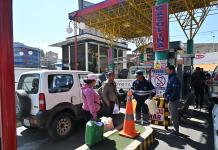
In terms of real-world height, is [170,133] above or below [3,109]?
below

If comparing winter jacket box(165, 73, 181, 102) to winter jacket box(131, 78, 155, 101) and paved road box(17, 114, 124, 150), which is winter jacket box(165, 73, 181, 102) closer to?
winter jacket box(131, 78, 155, 101)

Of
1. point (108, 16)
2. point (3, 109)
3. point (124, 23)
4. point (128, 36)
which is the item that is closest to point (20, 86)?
point (3, 109)

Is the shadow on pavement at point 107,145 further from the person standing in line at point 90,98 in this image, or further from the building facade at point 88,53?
the building facade at point 88,53

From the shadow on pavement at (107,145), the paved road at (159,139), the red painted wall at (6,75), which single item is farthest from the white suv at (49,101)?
the red painted wall at (6,75)

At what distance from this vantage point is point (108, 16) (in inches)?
922

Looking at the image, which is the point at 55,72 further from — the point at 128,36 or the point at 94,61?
the point at 128,36

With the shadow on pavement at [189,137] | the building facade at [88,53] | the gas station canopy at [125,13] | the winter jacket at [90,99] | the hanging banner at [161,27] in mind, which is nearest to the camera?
the winter jacket at [90,99]

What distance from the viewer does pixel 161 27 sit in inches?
321

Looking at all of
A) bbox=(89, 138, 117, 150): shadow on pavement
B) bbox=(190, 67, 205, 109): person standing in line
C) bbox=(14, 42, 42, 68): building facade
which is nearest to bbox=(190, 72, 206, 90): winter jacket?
bbox=(190, 67, 205, 109): person standing in line

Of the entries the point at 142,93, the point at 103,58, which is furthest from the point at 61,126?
the point at 103,58

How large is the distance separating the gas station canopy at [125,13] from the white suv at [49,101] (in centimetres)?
1478

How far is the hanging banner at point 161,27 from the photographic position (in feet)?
26.5

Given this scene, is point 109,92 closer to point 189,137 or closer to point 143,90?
point 143,90

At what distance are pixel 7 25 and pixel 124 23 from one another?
25.2m
